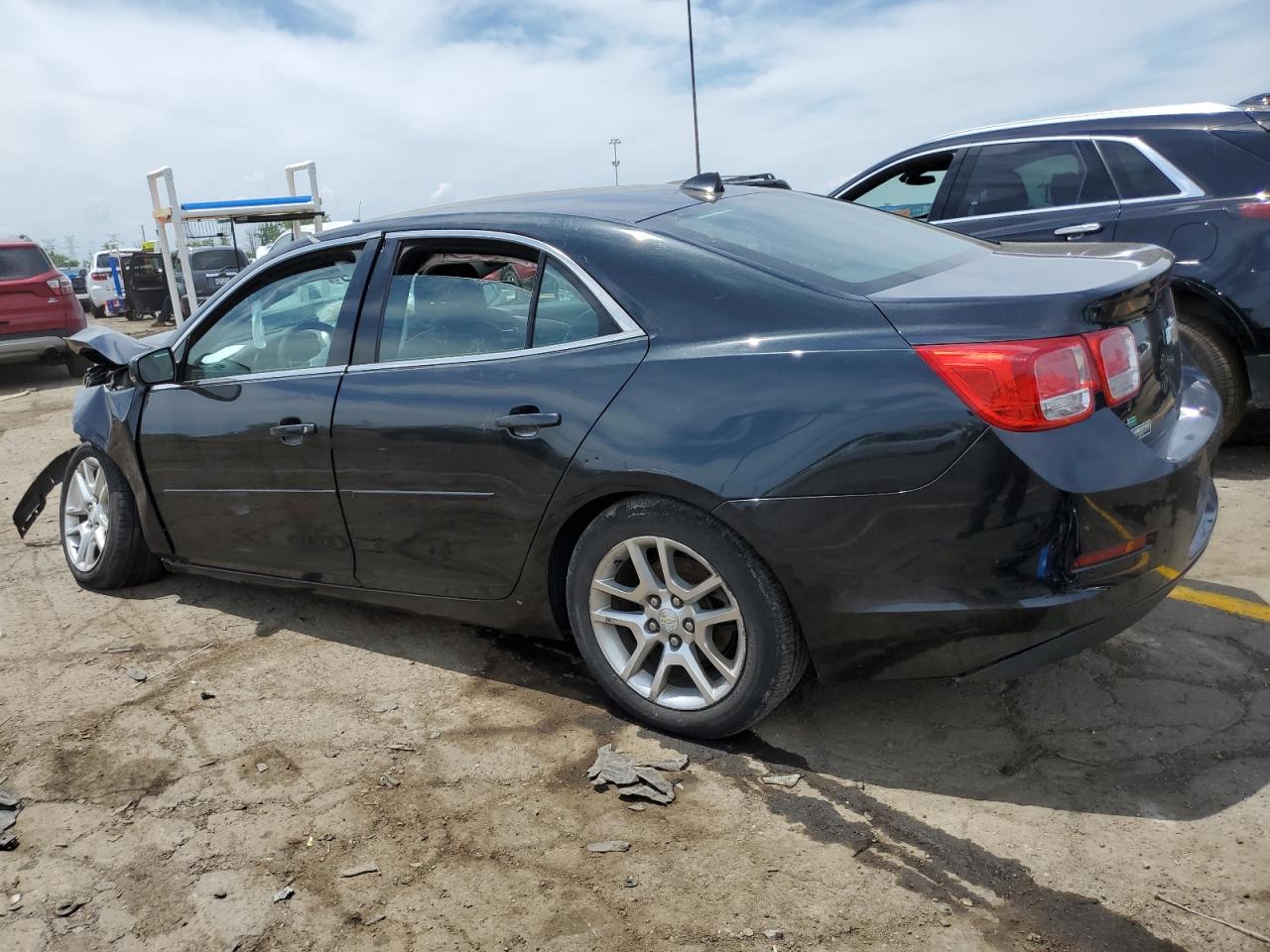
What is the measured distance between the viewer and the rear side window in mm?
5223

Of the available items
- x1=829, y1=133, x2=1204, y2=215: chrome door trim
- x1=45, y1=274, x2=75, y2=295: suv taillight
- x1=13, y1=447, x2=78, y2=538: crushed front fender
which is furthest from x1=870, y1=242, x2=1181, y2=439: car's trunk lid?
x1=45, y1=274, x2=75, y2=295: suv taillight

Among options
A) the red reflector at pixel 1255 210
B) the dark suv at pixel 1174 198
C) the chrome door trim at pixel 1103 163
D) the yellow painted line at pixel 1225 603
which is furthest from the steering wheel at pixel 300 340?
the red reflector at pixel 1255 210

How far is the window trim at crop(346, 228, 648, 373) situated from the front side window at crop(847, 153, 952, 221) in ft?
11.8

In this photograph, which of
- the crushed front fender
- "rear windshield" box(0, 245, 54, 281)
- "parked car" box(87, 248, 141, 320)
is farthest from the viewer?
"parked car" box(87, 248, 141, 320)

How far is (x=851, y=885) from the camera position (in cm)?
235

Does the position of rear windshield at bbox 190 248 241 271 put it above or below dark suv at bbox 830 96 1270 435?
above

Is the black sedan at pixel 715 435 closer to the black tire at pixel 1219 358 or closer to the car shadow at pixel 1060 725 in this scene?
the car shadow at pixel 1060 725

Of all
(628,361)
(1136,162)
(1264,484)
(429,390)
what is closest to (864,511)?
(628,361)

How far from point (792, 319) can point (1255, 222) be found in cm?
349

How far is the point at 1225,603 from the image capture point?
3672 millimetres

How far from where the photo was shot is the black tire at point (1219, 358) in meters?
5.04

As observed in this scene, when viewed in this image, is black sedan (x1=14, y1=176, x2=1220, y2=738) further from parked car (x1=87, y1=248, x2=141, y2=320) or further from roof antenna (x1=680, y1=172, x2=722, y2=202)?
parked car (x1=87, y1=248, x2=141, y2=320)

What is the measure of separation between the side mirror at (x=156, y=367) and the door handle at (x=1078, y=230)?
4.48 m

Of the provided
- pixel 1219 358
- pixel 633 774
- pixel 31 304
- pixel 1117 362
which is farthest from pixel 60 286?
pixel 1117 362
